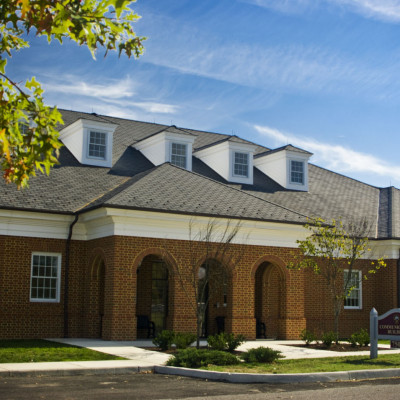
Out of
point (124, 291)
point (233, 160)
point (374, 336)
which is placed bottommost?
point (374, 336)

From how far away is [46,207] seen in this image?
841 inches

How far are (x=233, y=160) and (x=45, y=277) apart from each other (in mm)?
10720

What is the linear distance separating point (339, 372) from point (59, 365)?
19.3 feet

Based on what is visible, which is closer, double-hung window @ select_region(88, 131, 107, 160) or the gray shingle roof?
the gray shingle roof

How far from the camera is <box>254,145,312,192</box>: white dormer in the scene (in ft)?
97.7

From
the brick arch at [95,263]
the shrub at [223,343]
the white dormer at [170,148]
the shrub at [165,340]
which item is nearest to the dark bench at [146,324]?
the brick arch at [95,263]

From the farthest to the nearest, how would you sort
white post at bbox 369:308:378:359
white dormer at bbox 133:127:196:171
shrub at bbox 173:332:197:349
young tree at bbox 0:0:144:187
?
white dormer at bbox 133:127:196:171 < shrub at bbox 173:332:197:349 < white post at bbox 369:308:378:359 < young tree at bbox 0:0:144:187

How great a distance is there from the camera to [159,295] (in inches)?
945

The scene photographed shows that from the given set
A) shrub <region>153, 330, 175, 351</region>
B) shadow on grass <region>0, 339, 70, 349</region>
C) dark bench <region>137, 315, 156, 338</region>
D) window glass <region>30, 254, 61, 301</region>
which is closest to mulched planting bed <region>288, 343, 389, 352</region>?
shrub <region>153, 330, 175, 351</region>

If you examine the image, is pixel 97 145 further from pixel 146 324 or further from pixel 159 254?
pixel 146 324

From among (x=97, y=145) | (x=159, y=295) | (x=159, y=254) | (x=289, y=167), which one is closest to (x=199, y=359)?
(x=159, y=254)

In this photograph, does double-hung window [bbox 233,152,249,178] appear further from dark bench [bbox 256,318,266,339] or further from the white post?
the white post

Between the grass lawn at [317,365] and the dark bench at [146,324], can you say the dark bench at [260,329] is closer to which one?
the dark bench at [146,324]

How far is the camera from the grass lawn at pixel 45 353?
49.2ft
